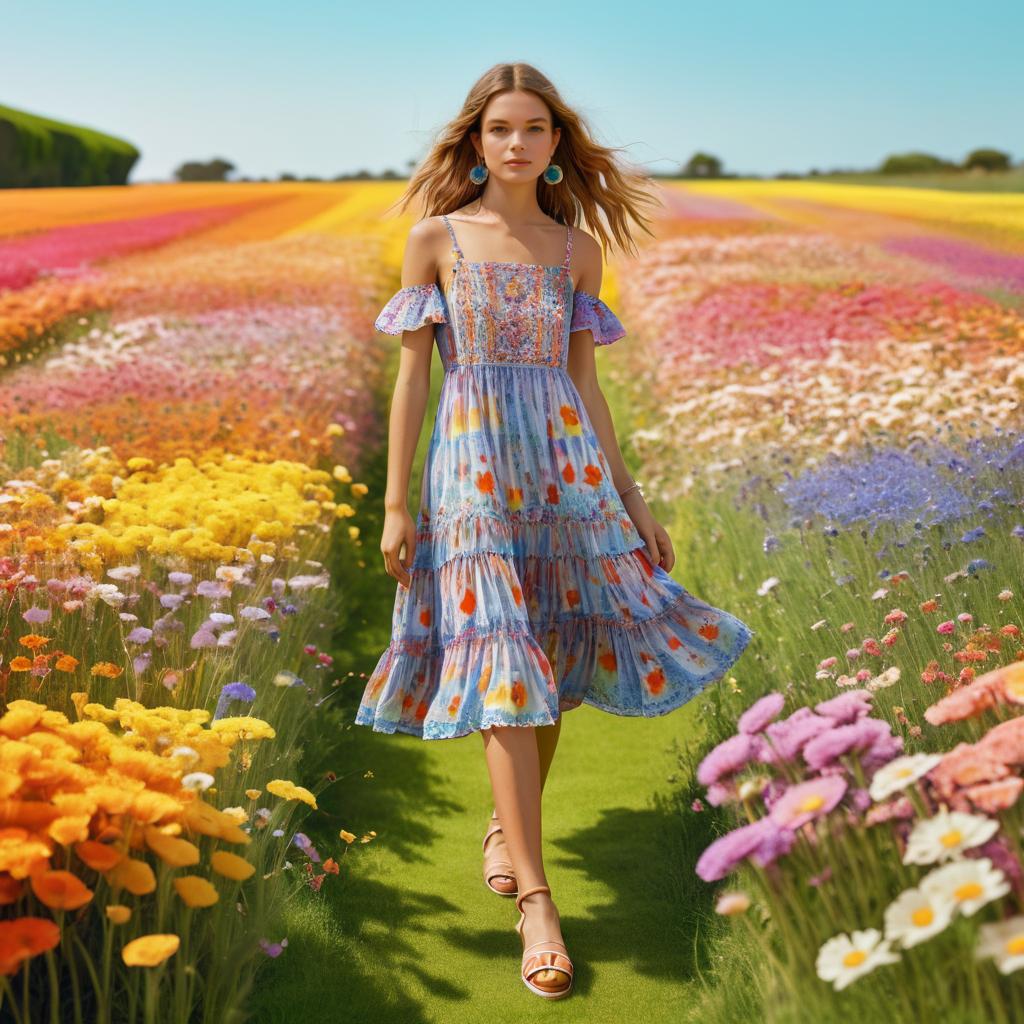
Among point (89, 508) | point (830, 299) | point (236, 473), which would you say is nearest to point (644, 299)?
point (830, 299)

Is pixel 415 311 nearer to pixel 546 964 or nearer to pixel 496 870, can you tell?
pixel 496 870

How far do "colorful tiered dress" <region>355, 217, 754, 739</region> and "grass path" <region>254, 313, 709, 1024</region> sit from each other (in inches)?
23.3

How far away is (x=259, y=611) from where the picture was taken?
4.12 m

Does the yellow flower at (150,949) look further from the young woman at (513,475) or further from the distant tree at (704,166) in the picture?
the distant tree at (704,166)

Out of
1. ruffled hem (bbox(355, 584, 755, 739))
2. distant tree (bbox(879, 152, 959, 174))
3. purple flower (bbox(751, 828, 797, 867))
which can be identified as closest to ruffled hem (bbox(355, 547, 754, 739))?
ruffled hem (bbox(355, 584, 755, 739))

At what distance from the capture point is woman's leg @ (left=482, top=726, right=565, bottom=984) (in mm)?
3502

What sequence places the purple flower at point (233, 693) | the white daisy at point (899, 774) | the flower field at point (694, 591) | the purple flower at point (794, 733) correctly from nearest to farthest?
1. the white daisy at point (899, 774)
2. the flower field at point (694, 591)
3. the purple flower at point (794, 733)
4. the purple flower at point (233, 693)

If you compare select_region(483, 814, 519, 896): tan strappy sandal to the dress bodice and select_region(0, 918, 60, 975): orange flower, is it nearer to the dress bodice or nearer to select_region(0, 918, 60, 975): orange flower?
the dress bodice

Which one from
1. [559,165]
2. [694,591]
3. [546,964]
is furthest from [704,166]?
[546,964]

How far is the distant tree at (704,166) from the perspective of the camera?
37.8 meters

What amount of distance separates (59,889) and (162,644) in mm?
1763

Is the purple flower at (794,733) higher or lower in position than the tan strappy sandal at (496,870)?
higher

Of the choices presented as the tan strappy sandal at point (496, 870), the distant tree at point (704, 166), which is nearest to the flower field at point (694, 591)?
the tan strappy sandal at point (496, 870)

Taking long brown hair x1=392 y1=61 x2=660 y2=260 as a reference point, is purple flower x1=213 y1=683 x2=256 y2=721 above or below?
below
